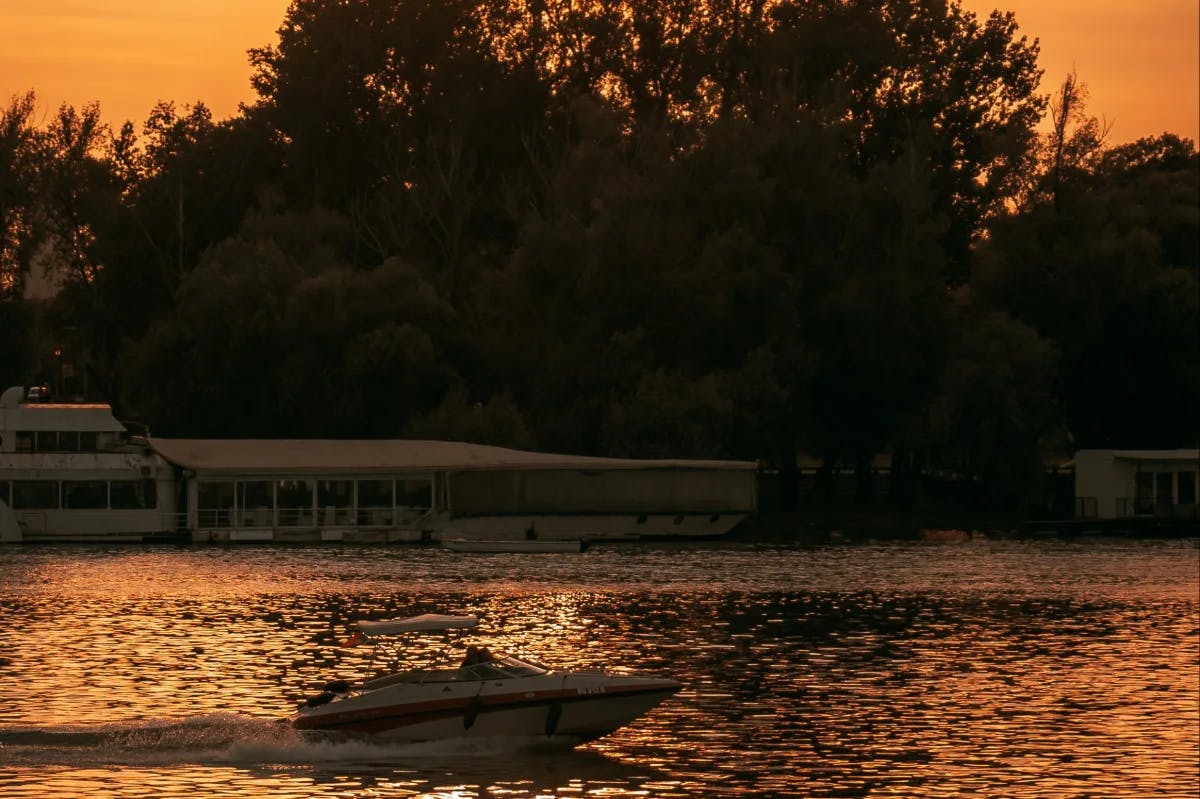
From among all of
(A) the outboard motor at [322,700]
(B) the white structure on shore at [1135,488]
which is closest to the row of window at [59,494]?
(B) the white structure on shore at [1135,488]

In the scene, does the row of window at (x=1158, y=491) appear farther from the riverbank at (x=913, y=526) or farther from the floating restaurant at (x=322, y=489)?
the floating restaurant at (x=322, y=489)

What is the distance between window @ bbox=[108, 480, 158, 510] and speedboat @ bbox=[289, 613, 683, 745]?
194ft

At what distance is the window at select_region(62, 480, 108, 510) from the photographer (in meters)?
99.3

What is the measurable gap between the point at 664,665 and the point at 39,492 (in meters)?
51.4

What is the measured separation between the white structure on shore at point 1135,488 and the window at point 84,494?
58.2m

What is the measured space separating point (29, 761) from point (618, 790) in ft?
43.0

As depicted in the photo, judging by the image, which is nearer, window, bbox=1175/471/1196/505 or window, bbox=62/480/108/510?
window, bbox=62/480/108/510

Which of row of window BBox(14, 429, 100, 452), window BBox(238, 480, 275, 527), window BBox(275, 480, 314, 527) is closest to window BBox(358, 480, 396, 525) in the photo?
window BBox(275, 480, 314, 527)

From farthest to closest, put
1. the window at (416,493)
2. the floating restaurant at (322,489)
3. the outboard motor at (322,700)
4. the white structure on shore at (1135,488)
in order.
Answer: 1. the white structure on shore at (1135,488)
2. the window at (416,493)
3. the floating restaurant at (322,489)
4. the outboard motor at (322,700)

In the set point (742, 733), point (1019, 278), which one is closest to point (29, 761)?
point (742, 733)

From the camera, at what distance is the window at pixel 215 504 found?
102 meters

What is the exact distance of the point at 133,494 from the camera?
10019cm

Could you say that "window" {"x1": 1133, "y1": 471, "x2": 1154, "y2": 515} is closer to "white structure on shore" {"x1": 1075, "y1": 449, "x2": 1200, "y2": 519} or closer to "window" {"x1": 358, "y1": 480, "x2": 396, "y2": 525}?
"white structure on shore" {"x1": 1075, "y1": 449, "x2": 1200, "y2": 519}

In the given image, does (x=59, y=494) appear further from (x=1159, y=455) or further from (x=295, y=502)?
(x=1159, y=455)
